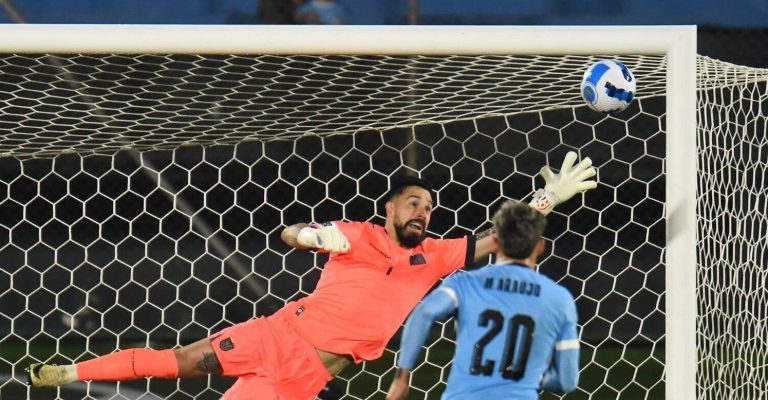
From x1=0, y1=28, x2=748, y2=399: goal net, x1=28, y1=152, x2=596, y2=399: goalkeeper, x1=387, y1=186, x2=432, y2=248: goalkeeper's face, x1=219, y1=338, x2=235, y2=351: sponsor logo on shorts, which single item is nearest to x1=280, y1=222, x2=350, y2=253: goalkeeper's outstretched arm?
x1=28, y1=152, x2=596, y2=399: goalkeeper

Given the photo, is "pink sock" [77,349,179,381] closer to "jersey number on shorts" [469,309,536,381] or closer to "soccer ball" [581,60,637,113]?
"jersey number on shorts" [469,309,536,381]

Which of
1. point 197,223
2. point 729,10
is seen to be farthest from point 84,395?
point 729,10

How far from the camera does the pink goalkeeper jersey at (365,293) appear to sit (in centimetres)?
425

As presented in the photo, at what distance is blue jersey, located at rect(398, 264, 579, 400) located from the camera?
315cm

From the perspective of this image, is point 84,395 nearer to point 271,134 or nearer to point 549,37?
point 271,134

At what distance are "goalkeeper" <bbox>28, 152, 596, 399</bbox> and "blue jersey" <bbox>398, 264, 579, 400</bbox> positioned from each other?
1.05m

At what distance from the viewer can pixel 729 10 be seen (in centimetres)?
709

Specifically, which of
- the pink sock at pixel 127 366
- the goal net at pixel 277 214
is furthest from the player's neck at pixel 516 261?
the goal net at pixel 277 214

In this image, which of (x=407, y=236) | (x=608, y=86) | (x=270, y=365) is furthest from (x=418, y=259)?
(x=608, y=86)

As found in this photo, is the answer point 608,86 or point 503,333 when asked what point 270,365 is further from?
point 608,86

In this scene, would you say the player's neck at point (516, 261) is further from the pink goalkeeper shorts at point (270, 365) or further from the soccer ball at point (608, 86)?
the pink goalkeeper shorts at point (270, 365)

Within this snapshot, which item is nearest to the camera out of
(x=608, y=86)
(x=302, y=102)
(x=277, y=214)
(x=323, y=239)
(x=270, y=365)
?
(x=323, y=239)

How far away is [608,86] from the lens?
3.96 metres

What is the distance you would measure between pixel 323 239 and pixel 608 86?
111 cm
